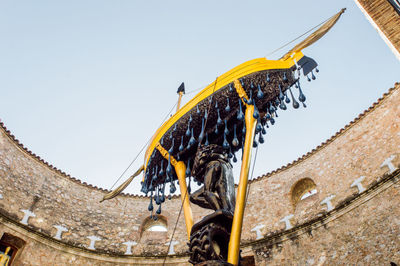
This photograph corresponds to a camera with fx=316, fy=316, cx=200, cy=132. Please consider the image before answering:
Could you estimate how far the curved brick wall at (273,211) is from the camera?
8578 mm

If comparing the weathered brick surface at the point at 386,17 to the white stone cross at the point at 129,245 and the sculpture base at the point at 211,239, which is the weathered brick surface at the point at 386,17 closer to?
the sculpture base at the point at 211,239

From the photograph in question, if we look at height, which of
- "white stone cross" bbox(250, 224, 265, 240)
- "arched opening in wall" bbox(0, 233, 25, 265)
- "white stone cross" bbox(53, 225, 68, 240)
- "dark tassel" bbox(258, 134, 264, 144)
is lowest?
"arched opening in wall" bbox(0, 233, 25, 265)

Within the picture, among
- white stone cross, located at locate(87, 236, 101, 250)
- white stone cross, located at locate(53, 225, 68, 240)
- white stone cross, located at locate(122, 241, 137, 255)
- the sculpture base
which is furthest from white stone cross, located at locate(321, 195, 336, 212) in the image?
white stone cross, located at locate(53, 225, 68, 240)

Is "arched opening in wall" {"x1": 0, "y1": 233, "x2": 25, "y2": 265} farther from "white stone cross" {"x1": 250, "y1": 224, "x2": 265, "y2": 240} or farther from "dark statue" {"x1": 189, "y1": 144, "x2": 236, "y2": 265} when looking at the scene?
"dark statue" {"x1": 189, "y1": 144, "x2": 236, "y2": 265}

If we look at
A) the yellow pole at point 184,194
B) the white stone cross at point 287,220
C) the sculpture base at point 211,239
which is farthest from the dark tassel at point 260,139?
the white stone cross at point 287,220

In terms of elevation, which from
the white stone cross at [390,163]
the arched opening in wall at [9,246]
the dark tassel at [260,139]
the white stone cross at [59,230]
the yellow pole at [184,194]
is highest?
the white stone cross at [390,163]

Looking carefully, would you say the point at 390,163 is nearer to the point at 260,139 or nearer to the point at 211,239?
the point at 260,139

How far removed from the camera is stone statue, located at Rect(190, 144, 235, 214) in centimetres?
344

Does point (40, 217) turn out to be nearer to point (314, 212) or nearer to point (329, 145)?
point (314, 212)

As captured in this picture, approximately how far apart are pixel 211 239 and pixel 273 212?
28.7ft

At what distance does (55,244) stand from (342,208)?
355 inches

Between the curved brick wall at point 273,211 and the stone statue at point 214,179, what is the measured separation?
6.07 m

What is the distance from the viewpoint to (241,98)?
4.04m

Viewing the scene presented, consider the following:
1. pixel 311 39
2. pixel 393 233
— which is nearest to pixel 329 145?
pixel 393 233
